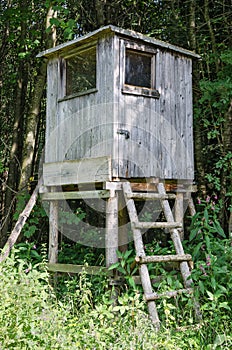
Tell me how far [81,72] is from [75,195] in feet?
6.41

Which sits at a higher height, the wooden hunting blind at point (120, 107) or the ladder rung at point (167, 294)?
the wooden hunting blind at point (120, 107)

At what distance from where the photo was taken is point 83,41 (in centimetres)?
673

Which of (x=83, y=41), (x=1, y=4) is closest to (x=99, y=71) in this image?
(x=83, y=41)

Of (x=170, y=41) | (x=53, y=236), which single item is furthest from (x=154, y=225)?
(x=170, y=41)

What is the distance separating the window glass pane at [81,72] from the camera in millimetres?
6893

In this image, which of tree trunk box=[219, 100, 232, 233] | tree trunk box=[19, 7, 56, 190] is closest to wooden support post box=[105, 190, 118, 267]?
tree trunk box=[219, 100, 232, 233]

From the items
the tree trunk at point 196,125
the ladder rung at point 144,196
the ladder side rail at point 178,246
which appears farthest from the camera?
the tree trunk at point 196,125

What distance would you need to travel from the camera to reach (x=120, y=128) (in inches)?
247

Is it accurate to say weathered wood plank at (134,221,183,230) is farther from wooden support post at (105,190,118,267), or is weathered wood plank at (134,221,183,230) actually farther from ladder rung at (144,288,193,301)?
ladder rung at (144,288,193,301)

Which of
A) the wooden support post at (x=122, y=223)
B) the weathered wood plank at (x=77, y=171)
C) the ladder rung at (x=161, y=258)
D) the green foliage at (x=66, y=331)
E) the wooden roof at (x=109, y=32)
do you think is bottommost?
the green foliage at (x=66, y=331)

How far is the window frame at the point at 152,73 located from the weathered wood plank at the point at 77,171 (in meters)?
1.07

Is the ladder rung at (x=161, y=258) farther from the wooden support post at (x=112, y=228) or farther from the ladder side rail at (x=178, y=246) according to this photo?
the wooden support post at (x=112, y=228)

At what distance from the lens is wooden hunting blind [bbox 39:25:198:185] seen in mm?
6324

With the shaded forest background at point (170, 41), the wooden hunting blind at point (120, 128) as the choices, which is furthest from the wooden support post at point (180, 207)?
the shaded forest background at point (170, 41)
